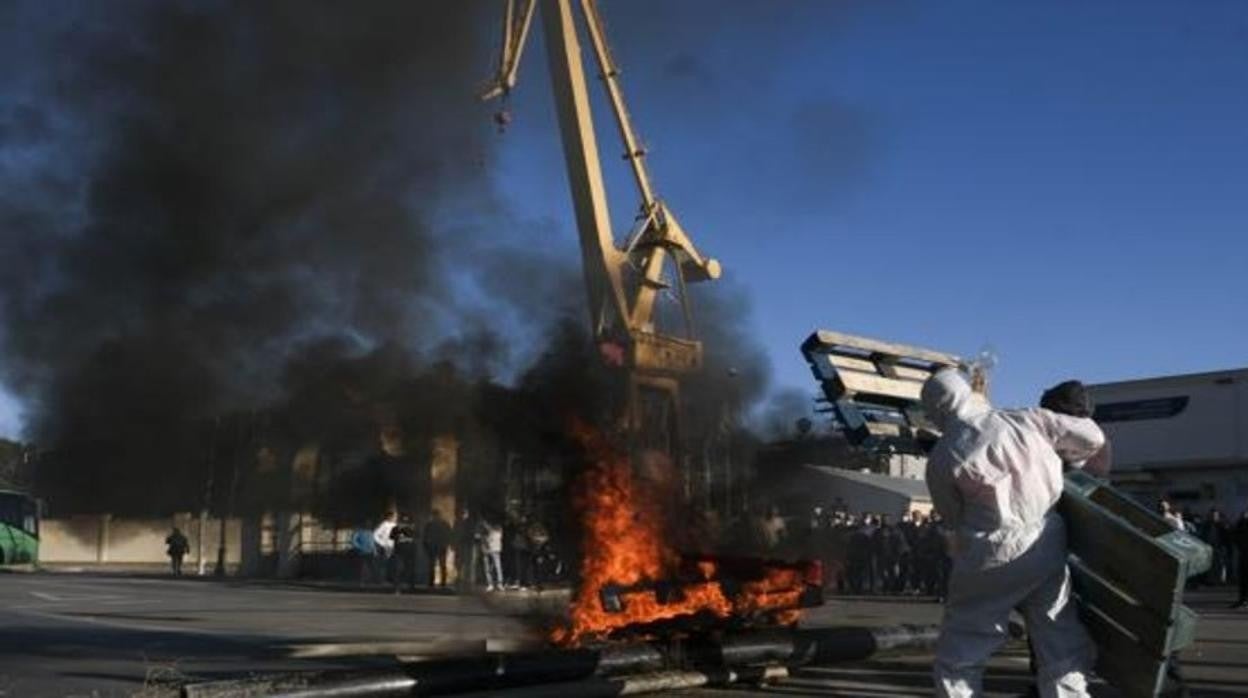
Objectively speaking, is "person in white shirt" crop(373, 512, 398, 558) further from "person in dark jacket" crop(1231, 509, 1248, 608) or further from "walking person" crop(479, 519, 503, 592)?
"person in dark jacket" crop(1231, 509, 1248, 608)

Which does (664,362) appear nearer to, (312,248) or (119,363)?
(312,248)

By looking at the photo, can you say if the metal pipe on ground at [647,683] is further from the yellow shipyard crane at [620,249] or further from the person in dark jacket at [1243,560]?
the person in dark jacket at [1243,560]

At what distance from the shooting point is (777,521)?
1062cm

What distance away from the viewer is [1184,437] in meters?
23.2

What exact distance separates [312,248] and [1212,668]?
7.11 m

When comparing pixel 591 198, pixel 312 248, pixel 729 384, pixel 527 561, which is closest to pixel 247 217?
pixel 312 248

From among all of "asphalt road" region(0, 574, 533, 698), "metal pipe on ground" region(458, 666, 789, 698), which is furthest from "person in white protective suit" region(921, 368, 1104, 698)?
"asphalt road" region(0, 574, 533, 698)

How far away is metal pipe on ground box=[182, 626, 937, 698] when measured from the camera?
5809 mm

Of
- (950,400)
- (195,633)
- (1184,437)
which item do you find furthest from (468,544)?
(1184,437)

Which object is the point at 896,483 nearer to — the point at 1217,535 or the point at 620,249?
the point at 1217,535

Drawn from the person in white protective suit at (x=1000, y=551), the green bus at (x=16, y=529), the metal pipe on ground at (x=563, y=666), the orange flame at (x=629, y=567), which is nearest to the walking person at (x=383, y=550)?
the orange flame at (x=629, y=567)

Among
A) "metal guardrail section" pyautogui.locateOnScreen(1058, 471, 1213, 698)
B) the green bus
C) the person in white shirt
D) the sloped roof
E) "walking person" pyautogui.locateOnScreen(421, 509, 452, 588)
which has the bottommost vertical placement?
"metal guardrail section" pyautogui.locateOnScreen(1058, 471, 1213, 698)

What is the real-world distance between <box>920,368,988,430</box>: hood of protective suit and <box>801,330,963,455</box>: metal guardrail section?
587 cm

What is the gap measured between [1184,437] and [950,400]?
812 inches
